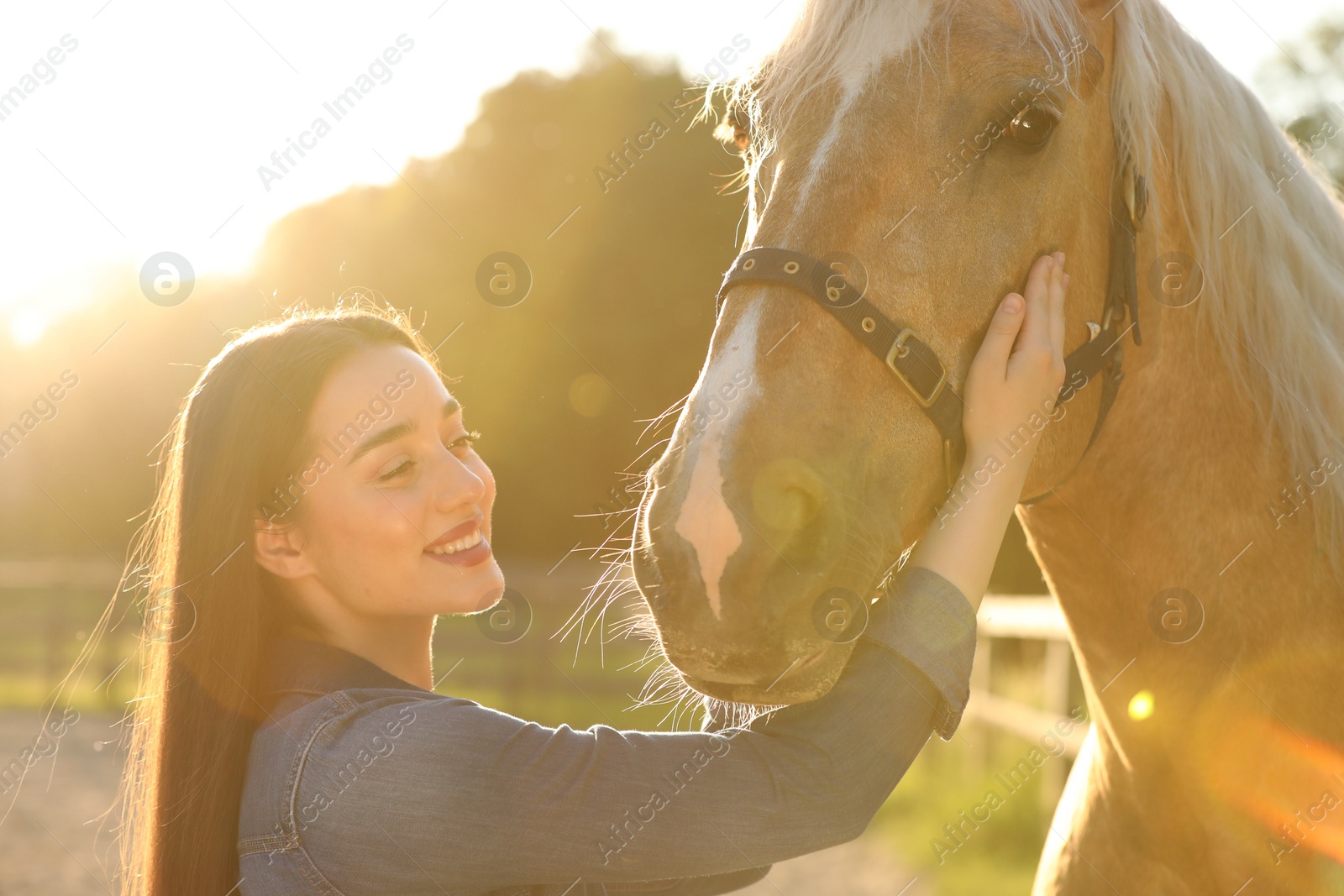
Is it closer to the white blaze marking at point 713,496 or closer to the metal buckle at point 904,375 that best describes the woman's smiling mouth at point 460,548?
the white blaze marking at point 713,496

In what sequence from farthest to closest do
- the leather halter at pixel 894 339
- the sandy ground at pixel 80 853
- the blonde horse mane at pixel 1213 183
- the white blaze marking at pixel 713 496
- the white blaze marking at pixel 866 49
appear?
1. the sandy ground at pixel 80 853
2. the blonde horse mane at pixel 1213 183
3. the white blaze marking at pixel 866 49
4. the leather halter at pixel 894 339
5. the white blaze marking at pixel 713 496

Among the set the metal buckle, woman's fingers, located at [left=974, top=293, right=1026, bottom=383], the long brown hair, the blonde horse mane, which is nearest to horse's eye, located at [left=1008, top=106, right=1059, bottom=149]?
the blonde horse mane

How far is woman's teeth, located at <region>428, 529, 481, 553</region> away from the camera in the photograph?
1983mm

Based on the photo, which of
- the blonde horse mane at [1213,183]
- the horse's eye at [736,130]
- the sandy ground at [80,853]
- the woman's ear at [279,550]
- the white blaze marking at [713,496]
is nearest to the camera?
the white blaze marking at [713,496]

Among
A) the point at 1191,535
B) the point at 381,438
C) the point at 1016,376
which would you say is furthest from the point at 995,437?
the point at 381,438

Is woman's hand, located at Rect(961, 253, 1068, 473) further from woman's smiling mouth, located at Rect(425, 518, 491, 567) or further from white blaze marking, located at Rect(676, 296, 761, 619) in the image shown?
woman's smiling mouth, located at Rect(425, 518, 491, 567)

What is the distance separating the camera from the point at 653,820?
156cm

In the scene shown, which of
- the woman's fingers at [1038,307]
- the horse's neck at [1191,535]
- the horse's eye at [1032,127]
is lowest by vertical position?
the horse's neck at [1191,535]

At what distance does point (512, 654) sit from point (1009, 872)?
6.60 m

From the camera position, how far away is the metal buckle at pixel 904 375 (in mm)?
1653

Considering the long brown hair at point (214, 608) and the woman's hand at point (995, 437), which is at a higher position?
the long brown hair at point (214, 608)

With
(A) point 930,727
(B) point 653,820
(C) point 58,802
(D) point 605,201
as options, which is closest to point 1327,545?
(A) point 930,727

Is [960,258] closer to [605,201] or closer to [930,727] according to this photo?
[930,727]

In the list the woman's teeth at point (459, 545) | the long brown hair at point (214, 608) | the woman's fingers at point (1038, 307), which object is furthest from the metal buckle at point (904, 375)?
the long brown hair at point (214, 608)
